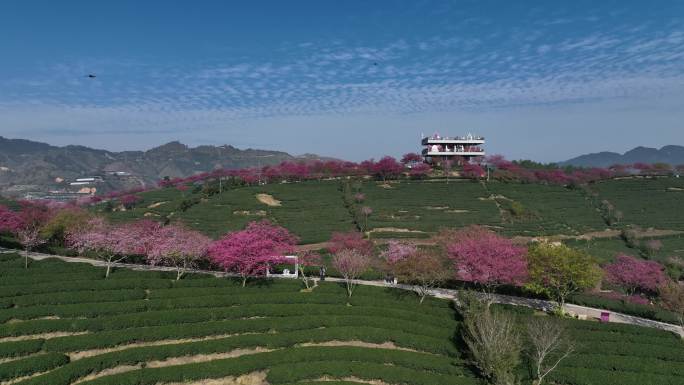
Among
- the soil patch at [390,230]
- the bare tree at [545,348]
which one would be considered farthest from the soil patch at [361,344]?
the soil patch at [390,230]

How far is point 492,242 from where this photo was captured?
3075 cm

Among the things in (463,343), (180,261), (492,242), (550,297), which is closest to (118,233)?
(180,261)

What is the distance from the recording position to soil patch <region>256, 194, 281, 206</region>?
7038cm

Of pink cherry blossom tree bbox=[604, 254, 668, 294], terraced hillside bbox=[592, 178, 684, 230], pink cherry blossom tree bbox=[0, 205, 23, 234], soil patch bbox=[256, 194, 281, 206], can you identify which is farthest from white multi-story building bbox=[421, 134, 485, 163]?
pink cherry blossom tree bbox=[0, 205, 23, 234]

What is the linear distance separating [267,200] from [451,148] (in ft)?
170

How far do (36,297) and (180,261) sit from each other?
11.3 meters

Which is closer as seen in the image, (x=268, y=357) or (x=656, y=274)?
(x=268, y=357)

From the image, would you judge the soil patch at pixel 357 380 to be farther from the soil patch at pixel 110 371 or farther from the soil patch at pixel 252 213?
the soil patch at pixel 252 213

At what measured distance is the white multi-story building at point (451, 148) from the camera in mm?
100500

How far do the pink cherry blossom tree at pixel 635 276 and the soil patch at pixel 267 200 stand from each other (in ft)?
160

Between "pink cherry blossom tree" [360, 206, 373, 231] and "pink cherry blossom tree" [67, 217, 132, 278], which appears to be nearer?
"pink cherry blossom tree" [67, 217, 132, 278]

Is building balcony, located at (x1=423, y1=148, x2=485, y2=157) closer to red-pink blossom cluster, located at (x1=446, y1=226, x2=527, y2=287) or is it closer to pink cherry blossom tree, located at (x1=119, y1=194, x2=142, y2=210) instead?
pink cherry blossom tree, located at (x1=119, y1=194, x2=142, y2=210)

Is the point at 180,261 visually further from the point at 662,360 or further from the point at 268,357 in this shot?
the point at 662,360

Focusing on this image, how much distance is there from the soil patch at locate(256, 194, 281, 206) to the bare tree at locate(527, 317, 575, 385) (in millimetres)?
52104
